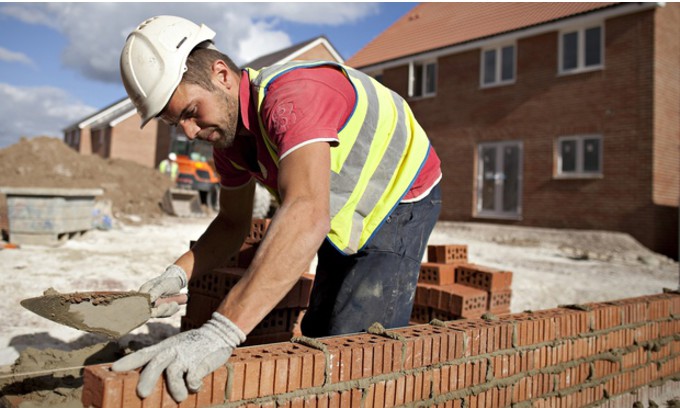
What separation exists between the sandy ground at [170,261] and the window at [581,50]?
4276 millimetres

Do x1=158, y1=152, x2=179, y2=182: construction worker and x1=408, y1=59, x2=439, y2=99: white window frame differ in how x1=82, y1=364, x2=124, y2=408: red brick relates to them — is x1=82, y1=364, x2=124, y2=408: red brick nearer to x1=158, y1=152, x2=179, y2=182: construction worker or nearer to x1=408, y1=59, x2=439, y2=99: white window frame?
x1=408, y1=59, x2=439, y2=99: white window frame

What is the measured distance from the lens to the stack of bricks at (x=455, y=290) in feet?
12.5

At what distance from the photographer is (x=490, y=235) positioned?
45.3ft

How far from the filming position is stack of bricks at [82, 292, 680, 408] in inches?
66.1

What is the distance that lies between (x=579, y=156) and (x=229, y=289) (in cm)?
1194

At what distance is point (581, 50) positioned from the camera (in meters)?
12.8

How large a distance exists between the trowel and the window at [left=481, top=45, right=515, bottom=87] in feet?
45.4

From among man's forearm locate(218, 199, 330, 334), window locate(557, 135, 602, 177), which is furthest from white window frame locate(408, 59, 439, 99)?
man's forearm locate(218, 199, 330, 334)

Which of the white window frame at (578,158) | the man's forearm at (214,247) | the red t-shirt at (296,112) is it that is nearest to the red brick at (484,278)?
the man's forearm at (214,247)

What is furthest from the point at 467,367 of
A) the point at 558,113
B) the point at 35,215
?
the point at 558,113

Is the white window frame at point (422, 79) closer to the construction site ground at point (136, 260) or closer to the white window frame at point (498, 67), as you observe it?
the white window frame at point (498, 67)

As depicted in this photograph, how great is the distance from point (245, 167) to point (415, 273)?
100 cm

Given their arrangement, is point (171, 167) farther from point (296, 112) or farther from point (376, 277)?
point (296, 112)

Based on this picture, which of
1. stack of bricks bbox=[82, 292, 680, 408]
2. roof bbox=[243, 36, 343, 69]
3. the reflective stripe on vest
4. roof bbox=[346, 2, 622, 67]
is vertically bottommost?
stack of bricks bbox=[82, 292, 680, 408]
